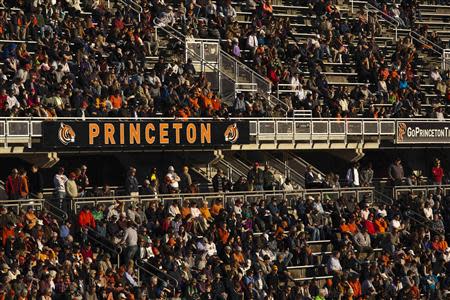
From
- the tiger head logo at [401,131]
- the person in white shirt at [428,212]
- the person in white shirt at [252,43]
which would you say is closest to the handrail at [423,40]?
the tiger head logo at [401,131]

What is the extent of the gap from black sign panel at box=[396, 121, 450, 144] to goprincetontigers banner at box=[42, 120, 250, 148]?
228 inches

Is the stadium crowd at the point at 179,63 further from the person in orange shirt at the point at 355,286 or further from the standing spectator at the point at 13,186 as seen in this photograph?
the person in orange shirt at the point at 355,286

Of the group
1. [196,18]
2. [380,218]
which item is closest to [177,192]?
[380,218]

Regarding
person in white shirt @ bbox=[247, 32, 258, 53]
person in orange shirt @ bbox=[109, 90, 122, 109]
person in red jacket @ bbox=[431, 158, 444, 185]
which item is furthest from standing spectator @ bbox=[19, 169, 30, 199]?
person in red jacket @ bbox=[431, 158, 444, 185]

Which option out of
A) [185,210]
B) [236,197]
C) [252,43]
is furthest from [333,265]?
[252,43]

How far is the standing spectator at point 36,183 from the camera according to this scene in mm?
41031

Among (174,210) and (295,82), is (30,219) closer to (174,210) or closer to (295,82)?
(174,210)

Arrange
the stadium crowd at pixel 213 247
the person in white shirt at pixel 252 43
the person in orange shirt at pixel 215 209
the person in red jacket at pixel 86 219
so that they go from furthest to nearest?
the person in white shirt at pixel 252 43
the person in orange shirt at pixel 215 209
the person in red jacket at pixel 86 219
the stadium crowd at pixel 213 247

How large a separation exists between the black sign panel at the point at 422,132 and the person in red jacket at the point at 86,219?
509 inches

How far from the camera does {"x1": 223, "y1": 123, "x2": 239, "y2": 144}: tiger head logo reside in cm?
4566

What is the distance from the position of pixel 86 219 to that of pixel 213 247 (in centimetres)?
294

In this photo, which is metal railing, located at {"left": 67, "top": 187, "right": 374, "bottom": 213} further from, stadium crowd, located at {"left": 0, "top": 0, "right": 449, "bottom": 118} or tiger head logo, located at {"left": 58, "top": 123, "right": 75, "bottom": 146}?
stadium crowd, located at {"left": 0, "top": 0, "right": 449, "bottom": 118}

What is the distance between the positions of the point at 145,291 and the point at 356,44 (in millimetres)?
19004

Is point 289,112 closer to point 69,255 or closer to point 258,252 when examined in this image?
point 258,252
